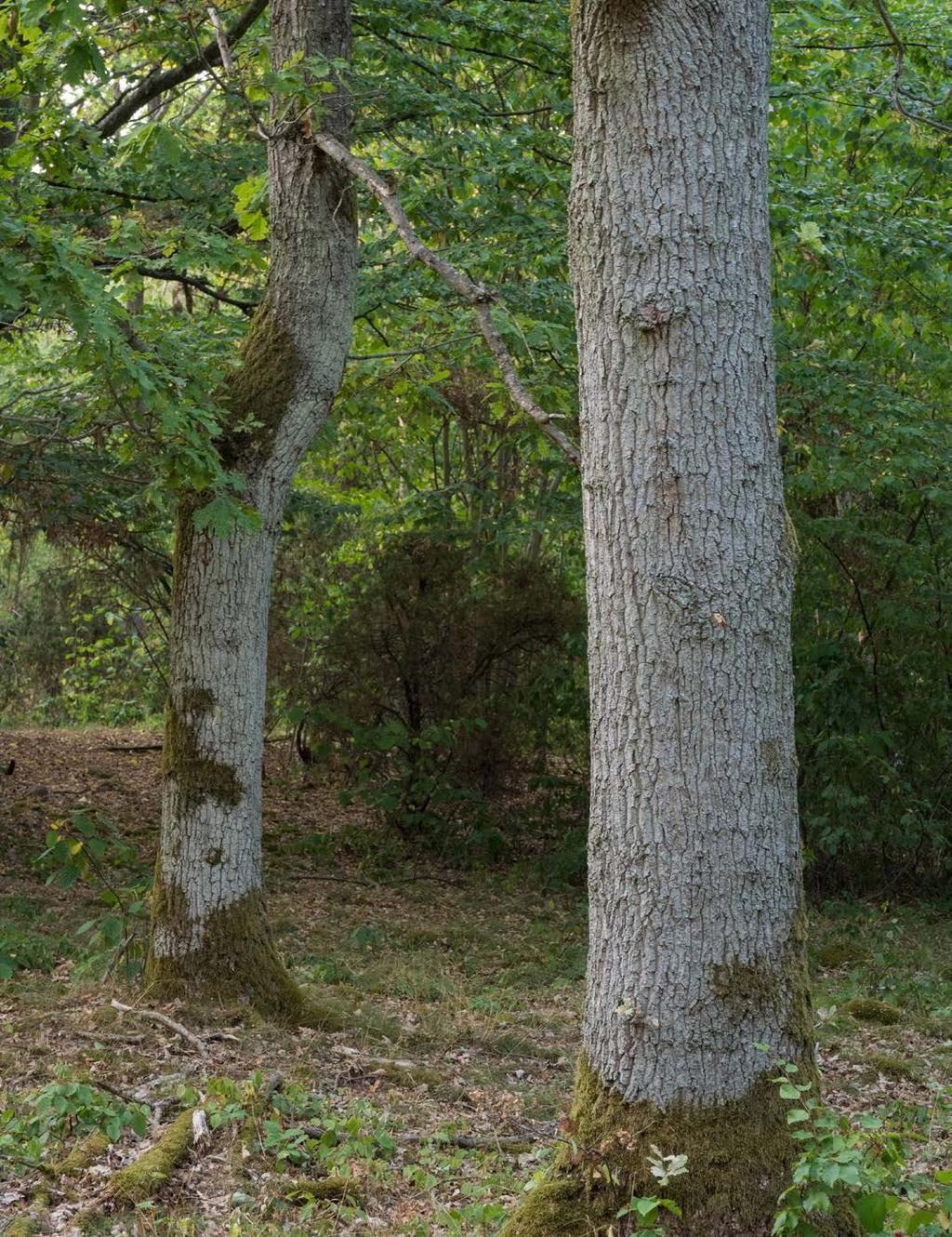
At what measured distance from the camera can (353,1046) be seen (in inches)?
234

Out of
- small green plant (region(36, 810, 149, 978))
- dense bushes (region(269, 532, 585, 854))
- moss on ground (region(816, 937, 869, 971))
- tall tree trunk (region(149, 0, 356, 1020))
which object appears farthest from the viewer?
dense bushes (region(269, 532, 585, 854))

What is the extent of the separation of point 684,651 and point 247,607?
351cm

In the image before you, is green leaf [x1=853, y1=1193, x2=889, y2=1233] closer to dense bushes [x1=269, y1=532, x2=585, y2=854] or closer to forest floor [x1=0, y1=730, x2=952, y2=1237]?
forest floor [x1=0, y1=730, x2=952, y2=1237]

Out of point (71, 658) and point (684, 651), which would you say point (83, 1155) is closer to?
point (684, 651)

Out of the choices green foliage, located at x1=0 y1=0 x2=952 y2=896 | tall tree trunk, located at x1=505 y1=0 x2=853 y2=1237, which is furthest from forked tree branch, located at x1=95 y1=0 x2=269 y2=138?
tall tree trunk, located at x1=505 y1=0 x2=853 y2=1237

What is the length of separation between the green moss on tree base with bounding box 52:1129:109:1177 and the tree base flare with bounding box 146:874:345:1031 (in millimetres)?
1692

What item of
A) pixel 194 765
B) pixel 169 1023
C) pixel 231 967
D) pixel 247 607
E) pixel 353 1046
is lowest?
pixel 353 1046

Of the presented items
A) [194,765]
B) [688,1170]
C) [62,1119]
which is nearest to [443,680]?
[194,765]

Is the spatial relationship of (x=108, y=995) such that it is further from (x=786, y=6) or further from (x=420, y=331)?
(x=786, y=6)

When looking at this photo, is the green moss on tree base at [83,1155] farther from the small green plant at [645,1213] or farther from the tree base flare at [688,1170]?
the small green plant at [645,1213]

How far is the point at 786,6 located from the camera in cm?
935

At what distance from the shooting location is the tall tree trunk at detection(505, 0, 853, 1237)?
10.2 ft

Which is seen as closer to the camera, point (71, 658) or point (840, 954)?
point (840, 954)

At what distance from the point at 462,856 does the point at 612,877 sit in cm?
814
